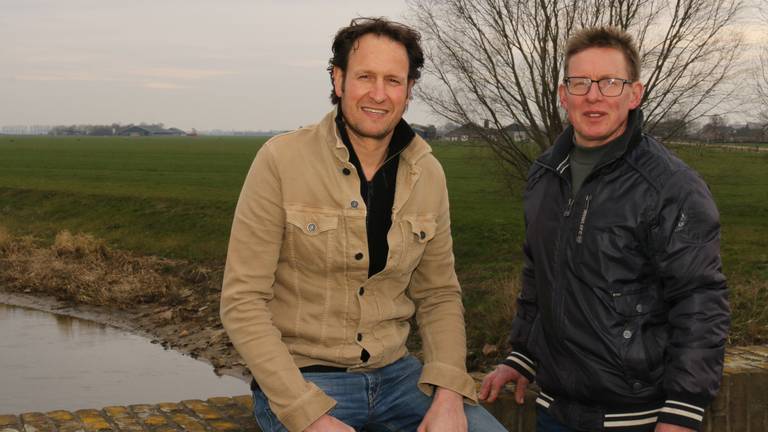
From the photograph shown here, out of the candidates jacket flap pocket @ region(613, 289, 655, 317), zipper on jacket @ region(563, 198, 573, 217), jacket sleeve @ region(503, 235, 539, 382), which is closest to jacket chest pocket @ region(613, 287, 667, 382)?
jacket flap pocket @ region(613, 289, 655, 317)

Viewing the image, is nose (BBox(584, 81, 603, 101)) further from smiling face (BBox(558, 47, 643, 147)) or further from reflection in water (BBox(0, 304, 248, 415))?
reflection in water (BBox(0, 304, 248, 415))

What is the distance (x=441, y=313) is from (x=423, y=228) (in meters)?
0.40

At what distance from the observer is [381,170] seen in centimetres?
319

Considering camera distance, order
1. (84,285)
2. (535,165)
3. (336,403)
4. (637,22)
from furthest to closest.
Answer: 1. (84,285)
2. (637,22)
3. (535,165)
4. (336,403)

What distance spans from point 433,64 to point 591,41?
7744 mm

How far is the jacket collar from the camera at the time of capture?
287 centimetres

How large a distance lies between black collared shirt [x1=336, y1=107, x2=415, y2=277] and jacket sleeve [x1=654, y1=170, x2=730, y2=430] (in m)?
1.00

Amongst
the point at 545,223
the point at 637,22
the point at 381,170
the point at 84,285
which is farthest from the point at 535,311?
the point at 84,285

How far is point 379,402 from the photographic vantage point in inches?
123

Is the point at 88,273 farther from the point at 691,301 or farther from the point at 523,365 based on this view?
the point at 691,301

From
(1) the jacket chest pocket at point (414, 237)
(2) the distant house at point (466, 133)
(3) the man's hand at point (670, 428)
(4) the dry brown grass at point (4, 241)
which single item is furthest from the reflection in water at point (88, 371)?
(3) the man's hand at point (670, 428)

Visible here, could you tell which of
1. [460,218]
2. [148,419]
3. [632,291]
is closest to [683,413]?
[632,291]

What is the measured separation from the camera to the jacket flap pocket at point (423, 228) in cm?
317

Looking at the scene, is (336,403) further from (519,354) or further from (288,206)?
(519,354)
